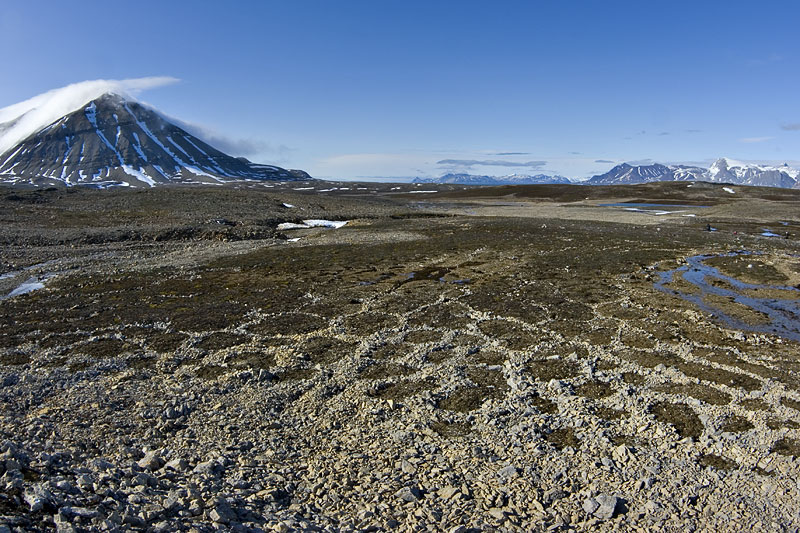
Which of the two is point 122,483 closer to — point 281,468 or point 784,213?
point 281,468

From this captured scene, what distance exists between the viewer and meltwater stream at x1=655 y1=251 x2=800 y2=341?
2303 centimetres

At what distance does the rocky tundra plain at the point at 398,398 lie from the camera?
32.9 feet

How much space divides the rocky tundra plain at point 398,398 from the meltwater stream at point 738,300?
227 millimetres

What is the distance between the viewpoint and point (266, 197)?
95.4 metres

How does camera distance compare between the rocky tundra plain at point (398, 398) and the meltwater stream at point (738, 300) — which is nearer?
the rocky tundra plain at point (398, 398)

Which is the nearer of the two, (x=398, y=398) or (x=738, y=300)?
(x=398, y=398)

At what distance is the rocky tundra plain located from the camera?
10031 mm

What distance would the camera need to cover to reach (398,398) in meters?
15.3

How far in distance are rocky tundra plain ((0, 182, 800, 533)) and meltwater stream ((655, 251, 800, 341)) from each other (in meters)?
0.23

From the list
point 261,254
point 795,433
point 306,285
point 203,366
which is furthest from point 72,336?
point 795,433

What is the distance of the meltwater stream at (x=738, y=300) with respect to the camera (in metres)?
23.0

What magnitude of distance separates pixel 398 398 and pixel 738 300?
2442 cm

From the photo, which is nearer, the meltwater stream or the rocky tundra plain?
the rocky tundra plain

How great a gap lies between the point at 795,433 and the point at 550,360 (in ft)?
24.7
